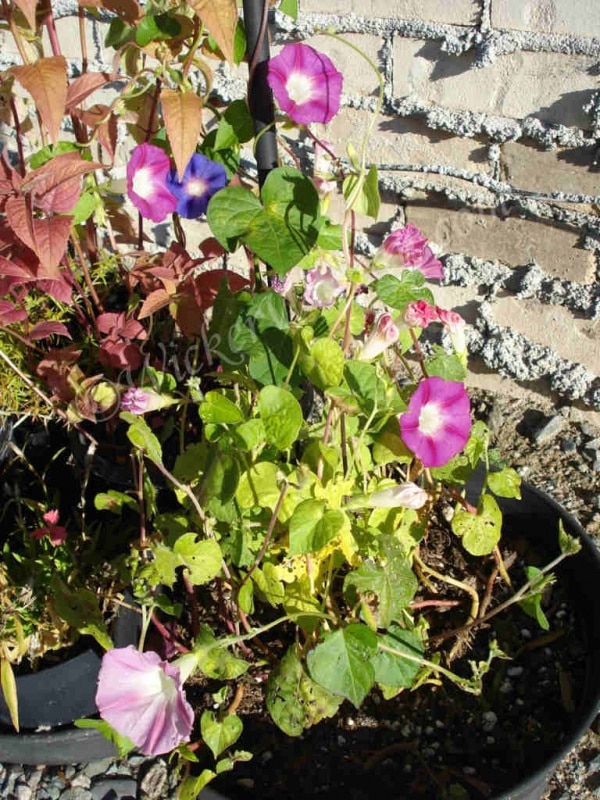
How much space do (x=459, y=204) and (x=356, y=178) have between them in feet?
2.35

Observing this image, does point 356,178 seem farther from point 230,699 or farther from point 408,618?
point 230,699

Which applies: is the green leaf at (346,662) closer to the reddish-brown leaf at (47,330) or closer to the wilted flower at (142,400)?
the wilted flower at (142,400)

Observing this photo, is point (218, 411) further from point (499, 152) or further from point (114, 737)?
point (499, 152)

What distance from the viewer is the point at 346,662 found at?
1024 mm

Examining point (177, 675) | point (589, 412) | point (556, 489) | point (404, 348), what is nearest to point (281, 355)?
point (404, 348)

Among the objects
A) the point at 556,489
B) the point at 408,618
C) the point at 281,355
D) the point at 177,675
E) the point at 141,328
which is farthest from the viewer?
the point at 556,489

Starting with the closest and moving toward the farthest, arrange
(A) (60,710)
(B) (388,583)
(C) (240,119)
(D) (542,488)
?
1. (B) (388,583)
2. (C) (240,119)
3. (A) (60,710)
4. (D) (542,488)

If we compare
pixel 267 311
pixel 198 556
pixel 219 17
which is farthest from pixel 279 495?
pixel 219 17

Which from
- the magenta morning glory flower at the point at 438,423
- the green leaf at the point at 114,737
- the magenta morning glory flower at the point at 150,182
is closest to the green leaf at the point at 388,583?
the magenta morning glory flower at the point at 438,423

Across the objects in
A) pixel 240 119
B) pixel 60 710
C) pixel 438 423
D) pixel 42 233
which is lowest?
pixel 60 710

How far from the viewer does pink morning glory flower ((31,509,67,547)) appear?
1.36 meters

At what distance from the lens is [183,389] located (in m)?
1.61

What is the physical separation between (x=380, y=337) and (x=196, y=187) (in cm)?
37

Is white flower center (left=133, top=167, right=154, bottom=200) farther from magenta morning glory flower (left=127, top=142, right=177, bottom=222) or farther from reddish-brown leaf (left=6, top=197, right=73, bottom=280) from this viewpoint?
reddish-brown leaf (left=6, top=197, right=73, bottom=280)
